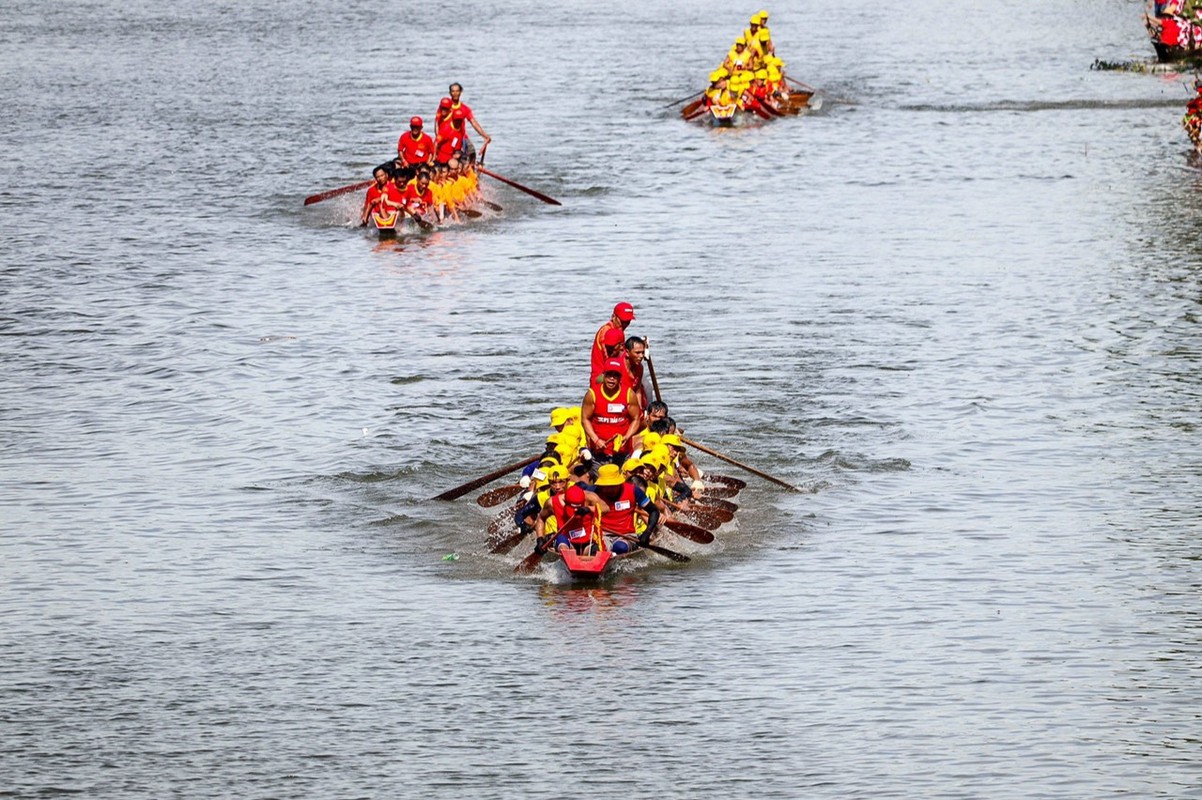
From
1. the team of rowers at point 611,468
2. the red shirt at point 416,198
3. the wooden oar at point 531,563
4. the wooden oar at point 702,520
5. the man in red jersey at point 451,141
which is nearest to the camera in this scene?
the team of rowers at point 611,468

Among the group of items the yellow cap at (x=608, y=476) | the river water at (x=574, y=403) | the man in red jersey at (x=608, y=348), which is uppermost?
the man in red jersey at (x=608, y=348)

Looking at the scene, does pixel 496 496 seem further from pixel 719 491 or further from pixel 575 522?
pixel 719 491

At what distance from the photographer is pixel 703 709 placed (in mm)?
24281

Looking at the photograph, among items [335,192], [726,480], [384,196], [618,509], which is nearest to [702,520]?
[726,480]

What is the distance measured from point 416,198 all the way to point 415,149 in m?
1.91

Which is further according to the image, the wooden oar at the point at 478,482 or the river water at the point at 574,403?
the wooden oar at the point at 478,482

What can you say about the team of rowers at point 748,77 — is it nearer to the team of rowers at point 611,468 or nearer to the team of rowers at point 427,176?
the team of rowers at point 427,176

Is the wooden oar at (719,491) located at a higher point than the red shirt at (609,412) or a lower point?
lower

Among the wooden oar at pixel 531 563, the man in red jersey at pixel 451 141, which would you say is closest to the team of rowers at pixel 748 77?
the man in red jersey at pixel 451 141

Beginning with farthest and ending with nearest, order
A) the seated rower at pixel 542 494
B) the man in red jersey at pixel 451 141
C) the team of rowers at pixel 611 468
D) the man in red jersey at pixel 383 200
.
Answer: the man in red jersey at pixel 451 141 → the man in red jersey at pixel 383 200 → the seated rower at pixel 542 494 → the team of rowers at pixel 611 468

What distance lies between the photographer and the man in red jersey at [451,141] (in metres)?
52.9

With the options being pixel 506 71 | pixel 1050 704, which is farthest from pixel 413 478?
pixel 506 71

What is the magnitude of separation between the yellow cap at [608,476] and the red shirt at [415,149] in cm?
2413

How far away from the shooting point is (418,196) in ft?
173
